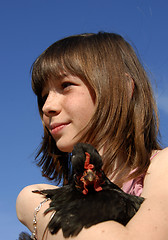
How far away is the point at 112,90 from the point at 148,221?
1.40 m

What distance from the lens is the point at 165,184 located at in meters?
2.14

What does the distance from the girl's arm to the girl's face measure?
84cm

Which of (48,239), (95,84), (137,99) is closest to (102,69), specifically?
(95,84)

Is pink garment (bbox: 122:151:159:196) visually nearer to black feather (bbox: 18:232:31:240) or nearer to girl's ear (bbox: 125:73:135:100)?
girl's ear (bbox: 125:73:135:100)

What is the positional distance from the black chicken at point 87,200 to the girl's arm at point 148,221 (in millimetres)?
81

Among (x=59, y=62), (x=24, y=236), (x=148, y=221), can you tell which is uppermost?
(x=59, y=62)

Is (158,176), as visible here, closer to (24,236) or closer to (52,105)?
(52,105)

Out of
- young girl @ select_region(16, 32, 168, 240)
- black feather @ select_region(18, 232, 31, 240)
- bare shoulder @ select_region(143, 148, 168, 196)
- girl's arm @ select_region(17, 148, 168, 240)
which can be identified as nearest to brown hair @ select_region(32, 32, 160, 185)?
young girl @ select_region(16, 32, 168, 240)

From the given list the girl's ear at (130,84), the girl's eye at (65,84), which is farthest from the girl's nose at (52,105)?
the girl's ear at (130,84)

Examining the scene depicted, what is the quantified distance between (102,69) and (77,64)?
25 centimetres

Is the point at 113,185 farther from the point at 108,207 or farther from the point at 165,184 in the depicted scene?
the point at 165,184

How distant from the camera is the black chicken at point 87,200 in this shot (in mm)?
2112

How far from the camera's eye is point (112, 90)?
10.0 ft

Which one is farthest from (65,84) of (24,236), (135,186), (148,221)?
(24,236)
